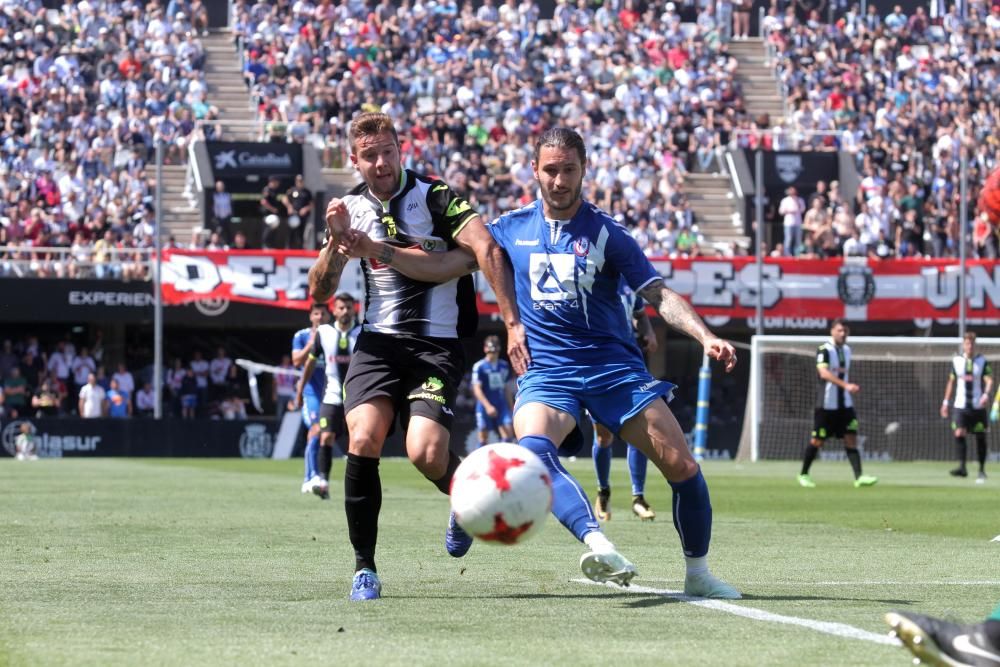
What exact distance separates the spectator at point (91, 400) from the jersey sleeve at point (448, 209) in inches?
1055

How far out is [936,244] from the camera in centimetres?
3750

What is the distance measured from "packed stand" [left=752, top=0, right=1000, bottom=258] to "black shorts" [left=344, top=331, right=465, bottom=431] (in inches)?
1149

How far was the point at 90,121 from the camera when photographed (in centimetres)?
3744

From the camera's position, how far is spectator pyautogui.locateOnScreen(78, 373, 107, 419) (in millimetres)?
34344

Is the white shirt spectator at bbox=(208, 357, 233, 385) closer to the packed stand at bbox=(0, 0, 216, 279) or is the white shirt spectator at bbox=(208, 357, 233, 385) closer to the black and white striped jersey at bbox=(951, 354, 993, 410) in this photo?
the packed stand at bbox=(0, 0, 216, 279)

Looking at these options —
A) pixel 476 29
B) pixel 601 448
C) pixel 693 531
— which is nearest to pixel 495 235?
pixel 693 531

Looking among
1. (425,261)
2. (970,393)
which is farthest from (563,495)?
(970,393)

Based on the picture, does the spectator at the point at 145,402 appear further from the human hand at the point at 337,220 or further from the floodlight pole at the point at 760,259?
the human hand at the point at 337,220

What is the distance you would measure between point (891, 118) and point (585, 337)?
115 ft

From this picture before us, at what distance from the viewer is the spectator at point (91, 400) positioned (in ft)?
113

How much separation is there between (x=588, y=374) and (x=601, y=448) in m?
6.62

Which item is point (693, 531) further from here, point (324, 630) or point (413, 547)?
point (413, 547)

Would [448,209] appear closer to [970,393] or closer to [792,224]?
[970,393]

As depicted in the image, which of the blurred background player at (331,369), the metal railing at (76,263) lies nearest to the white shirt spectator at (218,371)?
the metal railing at (76,263)
